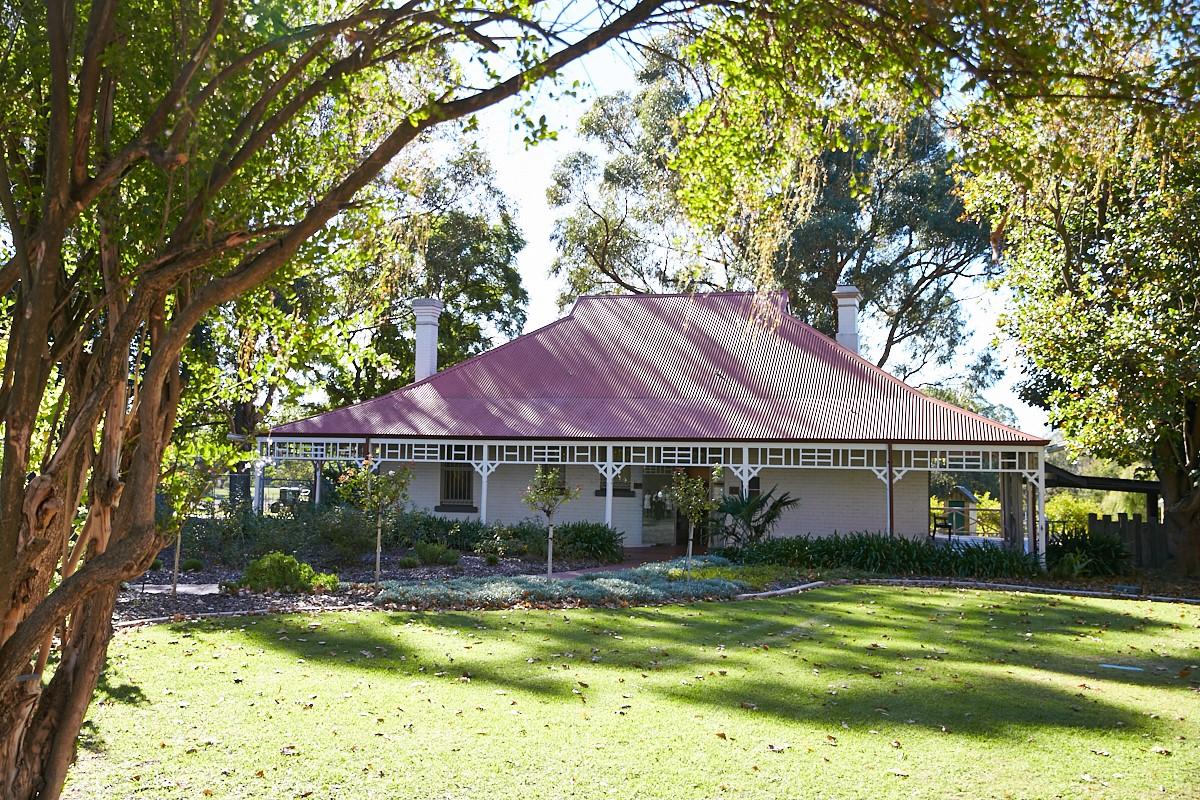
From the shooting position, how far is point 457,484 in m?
23.8

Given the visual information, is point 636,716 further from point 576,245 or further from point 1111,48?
point 576,245

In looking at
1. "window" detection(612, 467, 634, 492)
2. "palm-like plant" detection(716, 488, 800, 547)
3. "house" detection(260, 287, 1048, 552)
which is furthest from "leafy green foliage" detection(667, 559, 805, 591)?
"window" detection(612, 467, 634, 492)

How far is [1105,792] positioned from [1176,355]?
1295 cm

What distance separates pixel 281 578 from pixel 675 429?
965 centimetres

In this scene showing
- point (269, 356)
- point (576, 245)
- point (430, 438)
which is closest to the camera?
point (269, 356)

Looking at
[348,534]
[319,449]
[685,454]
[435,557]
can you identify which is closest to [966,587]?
[685,454]

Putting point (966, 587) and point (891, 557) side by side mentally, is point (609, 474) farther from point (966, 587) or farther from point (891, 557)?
point (966, 587)

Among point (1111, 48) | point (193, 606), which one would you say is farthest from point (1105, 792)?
point (193, 606)

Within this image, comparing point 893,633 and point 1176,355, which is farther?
point 1176,355

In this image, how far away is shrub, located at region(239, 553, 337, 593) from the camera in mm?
13594

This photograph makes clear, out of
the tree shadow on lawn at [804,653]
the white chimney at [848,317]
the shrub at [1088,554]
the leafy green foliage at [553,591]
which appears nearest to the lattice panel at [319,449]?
the leafy green foliage at [553,591]

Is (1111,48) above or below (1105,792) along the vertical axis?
above

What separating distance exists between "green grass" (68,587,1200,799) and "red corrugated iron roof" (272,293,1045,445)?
8.72 m

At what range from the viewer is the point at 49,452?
13.2ft
